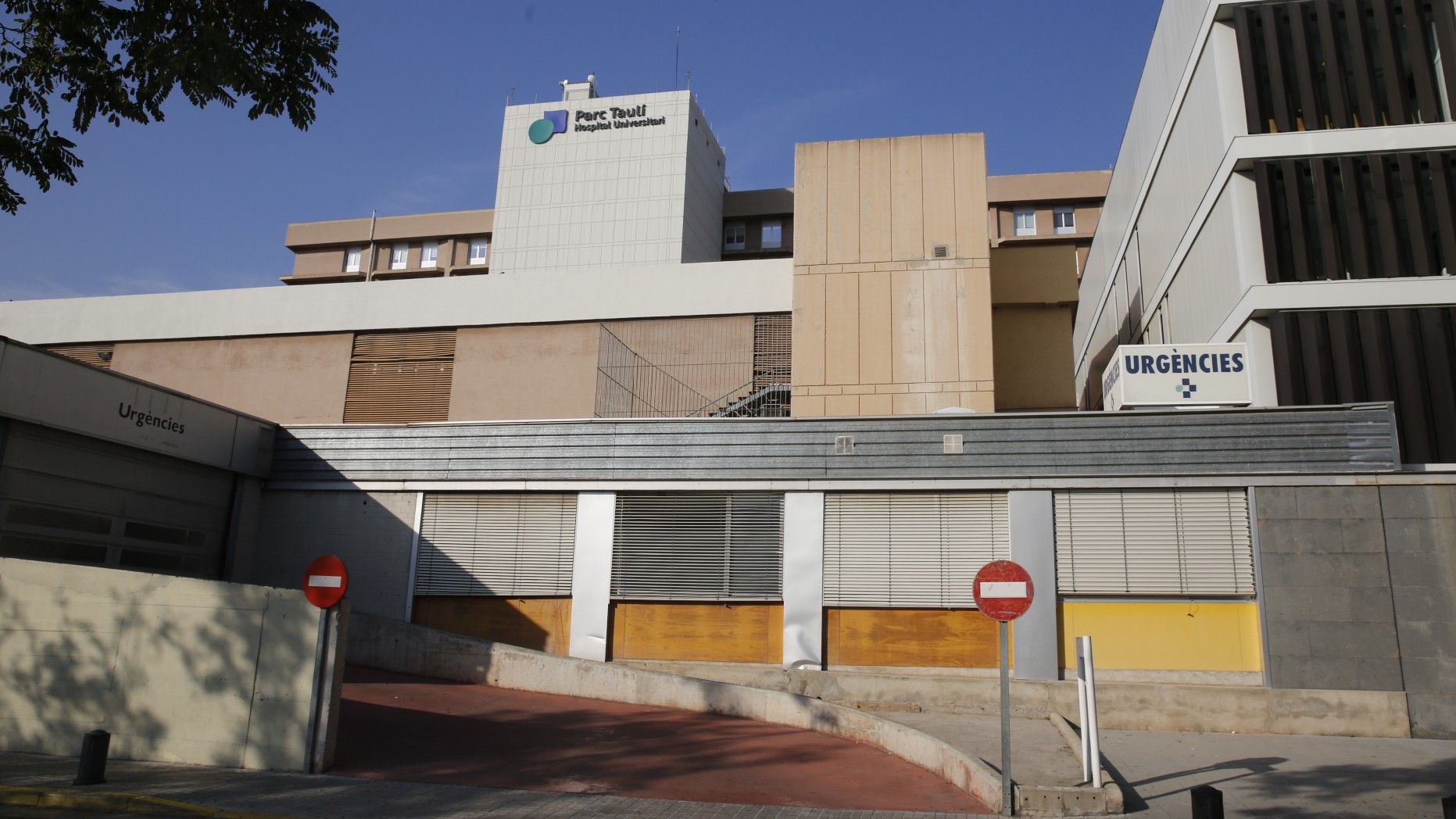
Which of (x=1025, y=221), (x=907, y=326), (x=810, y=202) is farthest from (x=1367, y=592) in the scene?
(x=1025, y=221)

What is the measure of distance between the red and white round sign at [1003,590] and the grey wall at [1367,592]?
27.2 ft

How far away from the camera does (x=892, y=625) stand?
54.1ft

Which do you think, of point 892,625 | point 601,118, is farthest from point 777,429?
point 601,118

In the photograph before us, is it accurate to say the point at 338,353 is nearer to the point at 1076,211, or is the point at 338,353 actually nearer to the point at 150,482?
the point at 150,482

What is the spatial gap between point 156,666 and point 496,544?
7.80 meters

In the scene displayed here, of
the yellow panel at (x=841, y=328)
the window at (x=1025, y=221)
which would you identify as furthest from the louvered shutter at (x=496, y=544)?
the window at (x=1025, y=221)

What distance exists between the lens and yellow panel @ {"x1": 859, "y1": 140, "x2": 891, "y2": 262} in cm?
2253

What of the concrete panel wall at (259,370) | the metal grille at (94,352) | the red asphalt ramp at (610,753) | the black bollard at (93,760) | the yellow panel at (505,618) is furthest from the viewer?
the metal grille at (94,352)

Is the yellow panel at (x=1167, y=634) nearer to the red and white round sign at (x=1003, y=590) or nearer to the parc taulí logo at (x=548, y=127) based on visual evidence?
the red and white round sign at (x=1003, y=590)

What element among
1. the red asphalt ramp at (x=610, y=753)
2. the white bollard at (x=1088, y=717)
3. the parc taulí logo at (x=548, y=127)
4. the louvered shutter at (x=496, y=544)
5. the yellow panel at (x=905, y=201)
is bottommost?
the red asphalt ramp at (x=610, y=753)

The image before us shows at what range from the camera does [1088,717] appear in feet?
30.8

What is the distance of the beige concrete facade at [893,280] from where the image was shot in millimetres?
21500

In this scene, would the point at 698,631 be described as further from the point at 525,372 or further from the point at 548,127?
the point at 548,127

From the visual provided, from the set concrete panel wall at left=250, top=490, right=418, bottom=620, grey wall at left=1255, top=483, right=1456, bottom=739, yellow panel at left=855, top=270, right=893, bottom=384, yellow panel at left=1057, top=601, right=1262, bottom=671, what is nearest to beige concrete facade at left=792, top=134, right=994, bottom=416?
yellow panel at left=855, top=270, right=893, bottom=384
